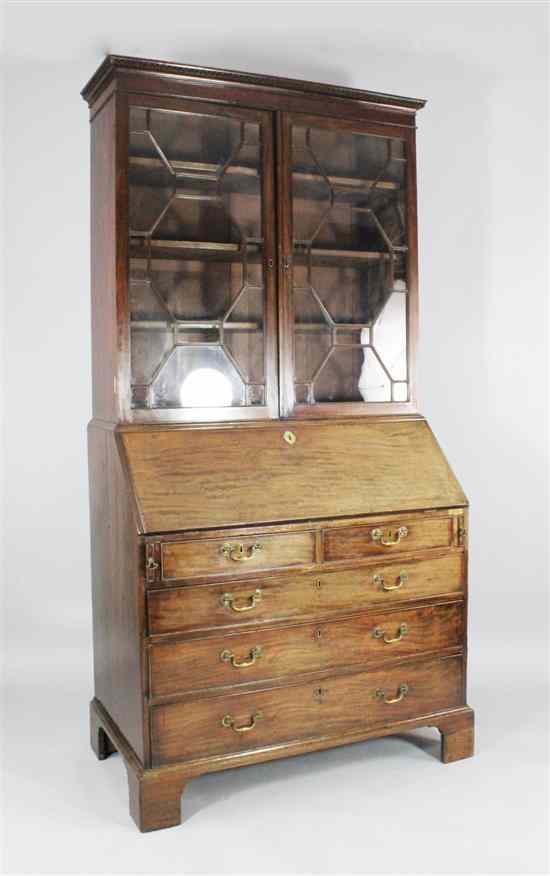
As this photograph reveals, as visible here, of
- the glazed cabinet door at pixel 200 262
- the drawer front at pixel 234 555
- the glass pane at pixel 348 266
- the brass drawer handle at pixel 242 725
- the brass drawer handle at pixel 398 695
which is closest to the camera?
the drawer front at pixel 234 555

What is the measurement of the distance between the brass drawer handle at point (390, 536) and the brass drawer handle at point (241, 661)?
51 cm

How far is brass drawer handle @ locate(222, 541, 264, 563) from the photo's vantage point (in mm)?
2699

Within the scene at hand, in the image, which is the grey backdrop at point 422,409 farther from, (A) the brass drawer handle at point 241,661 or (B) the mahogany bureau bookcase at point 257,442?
(A) the brass drawer handle at point 241,661

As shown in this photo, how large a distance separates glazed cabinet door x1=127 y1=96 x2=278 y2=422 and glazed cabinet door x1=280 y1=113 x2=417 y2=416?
9 cm

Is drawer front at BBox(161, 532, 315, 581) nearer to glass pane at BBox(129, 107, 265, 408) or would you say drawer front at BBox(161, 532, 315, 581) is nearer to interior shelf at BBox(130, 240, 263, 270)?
glass pane at BBox(129, 107, 265, 408)

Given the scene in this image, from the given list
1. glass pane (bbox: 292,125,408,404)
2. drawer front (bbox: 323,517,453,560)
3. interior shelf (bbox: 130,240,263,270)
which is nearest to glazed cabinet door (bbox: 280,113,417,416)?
glass pane (bbox: 292,125,408,404)

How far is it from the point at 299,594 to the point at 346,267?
1.14 metres

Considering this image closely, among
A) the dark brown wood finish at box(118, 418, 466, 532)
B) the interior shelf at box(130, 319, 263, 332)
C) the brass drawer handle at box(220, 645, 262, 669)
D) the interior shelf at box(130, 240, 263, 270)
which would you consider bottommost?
the brass drawer handle at box(220, 645, 262, 669)

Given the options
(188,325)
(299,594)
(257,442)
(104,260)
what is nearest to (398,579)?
(299,594)

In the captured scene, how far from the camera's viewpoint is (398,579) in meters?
Answer: 2.97

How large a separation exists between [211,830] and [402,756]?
0.77 meters

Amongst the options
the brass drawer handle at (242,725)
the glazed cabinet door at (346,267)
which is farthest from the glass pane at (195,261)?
the brass drawer handle at (242,725)

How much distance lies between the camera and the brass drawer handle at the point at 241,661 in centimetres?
272
